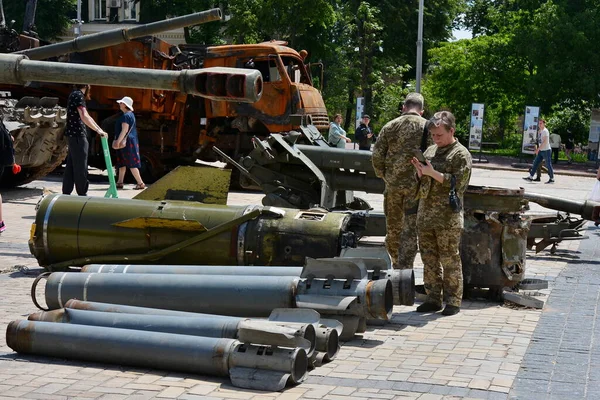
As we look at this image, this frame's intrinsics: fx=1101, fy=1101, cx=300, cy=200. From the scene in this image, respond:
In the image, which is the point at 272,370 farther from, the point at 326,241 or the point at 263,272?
the point at 326,241

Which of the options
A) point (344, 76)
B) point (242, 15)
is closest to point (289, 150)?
point (242, 15)

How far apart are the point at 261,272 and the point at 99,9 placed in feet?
164

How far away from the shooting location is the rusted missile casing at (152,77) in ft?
19.1

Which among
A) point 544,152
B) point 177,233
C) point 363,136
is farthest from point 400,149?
point 363,136

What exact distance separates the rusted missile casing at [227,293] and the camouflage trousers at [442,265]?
1263 mm

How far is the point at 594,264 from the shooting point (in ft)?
39.4

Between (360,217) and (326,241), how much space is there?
0.98 m

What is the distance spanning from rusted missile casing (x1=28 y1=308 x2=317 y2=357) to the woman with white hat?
9476 millimetres

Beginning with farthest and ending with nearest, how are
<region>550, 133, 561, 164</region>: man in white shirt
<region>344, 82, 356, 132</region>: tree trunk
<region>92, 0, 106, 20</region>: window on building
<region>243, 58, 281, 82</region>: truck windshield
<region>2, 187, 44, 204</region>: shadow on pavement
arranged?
<region>92, 0, 106, 20</region>: window on building, <region>344, 82, 356, 132</region>: tree trunk, <region>550, 133, 561, 164</region>: man in white shirt, <region>243, 58, 281, 82</region>: truck windshield, <region>2, 187, 44, 204</region>: shadow on pavement

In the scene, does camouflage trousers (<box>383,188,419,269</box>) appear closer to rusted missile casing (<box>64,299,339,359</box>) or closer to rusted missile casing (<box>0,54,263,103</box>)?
rusted missile casing (<box>64,299,339,359</box>)

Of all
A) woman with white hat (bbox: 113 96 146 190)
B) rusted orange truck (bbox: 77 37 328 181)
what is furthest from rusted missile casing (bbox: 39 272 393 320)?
rusted orange truck (bbox: 77 37 328 181)

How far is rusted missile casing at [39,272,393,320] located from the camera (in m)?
7.42

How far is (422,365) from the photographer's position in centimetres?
703

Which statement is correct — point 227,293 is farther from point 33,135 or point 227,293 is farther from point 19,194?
point 19,194
